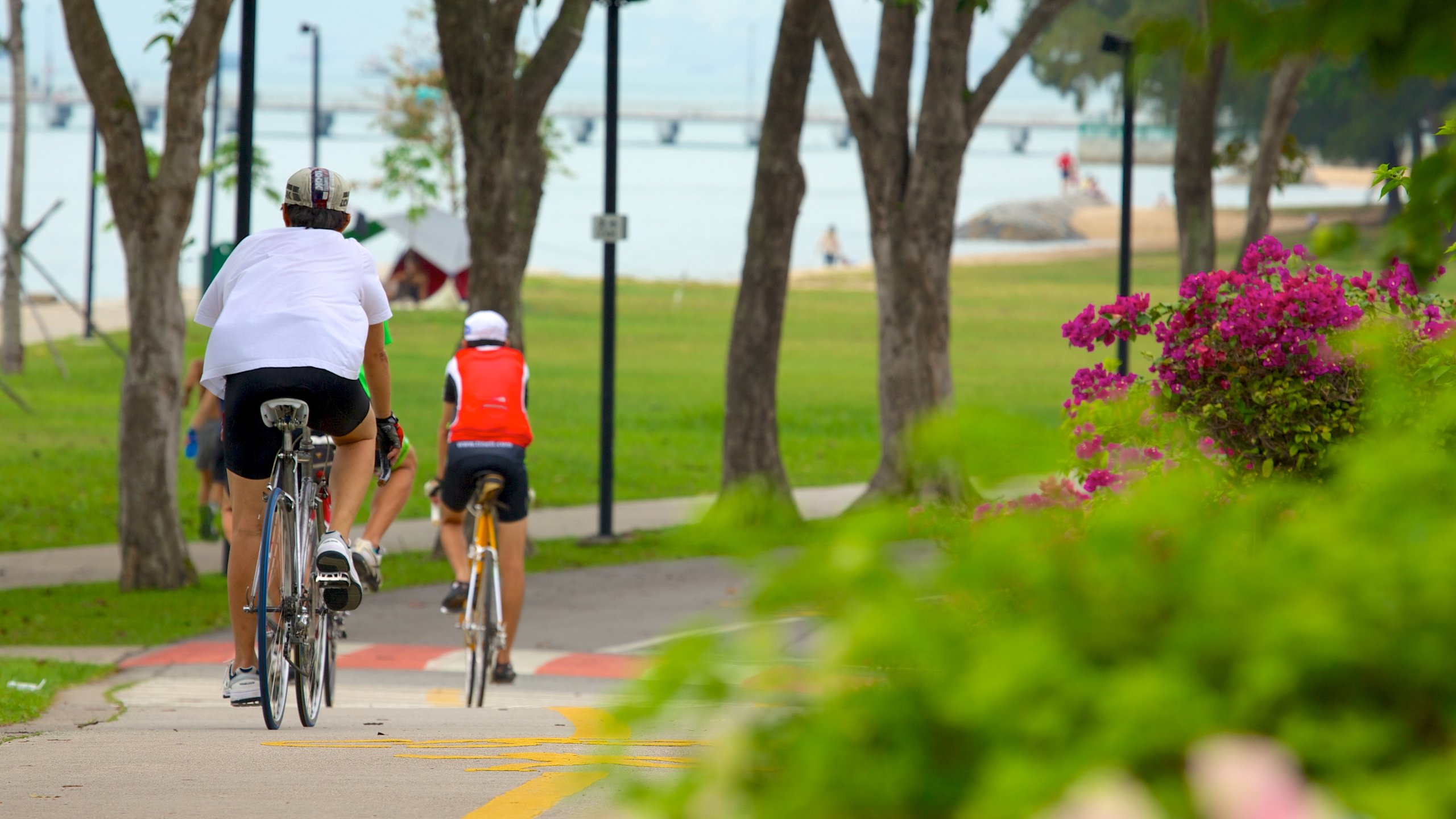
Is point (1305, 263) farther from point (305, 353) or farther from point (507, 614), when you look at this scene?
point (507, 614)

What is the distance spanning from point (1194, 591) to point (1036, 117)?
7037 inches

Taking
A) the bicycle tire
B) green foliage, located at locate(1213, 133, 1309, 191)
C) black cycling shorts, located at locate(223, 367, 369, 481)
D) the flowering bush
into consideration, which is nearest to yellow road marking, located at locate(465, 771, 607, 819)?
black cycling shorts, located at locate(223, 367, 369, 481)

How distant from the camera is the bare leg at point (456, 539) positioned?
9406 mm

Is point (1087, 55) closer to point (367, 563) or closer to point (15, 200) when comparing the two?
point (15, 200)

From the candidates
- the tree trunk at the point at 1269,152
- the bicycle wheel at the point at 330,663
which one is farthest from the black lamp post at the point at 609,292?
the tree trunk at the point at 1269,152

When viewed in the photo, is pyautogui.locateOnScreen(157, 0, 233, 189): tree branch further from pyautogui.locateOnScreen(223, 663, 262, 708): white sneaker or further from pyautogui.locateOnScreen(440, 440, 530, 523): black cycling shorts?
pyautogui.locateOnScreen(223, 663, 262, 708): white sneaker

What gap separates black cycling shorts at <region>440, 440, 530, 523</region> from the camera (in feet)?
29.1

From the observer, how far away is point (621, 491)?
20625 millimetres

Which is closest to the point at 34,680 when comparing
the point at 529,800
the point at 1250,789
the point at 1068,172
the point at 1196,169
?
the point at 529,800

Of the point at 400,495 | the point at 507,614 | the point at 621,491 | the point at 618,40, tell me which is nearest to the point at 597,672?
the point at 507,614

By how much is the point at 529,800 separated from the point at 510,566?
482 cm

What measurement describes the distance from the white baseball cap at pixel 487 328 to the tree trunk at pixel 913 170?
23.4 feet

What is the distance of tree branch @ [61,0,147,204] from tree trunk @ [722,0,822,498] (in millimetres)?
5790

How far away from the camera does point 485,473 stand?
350 inches
